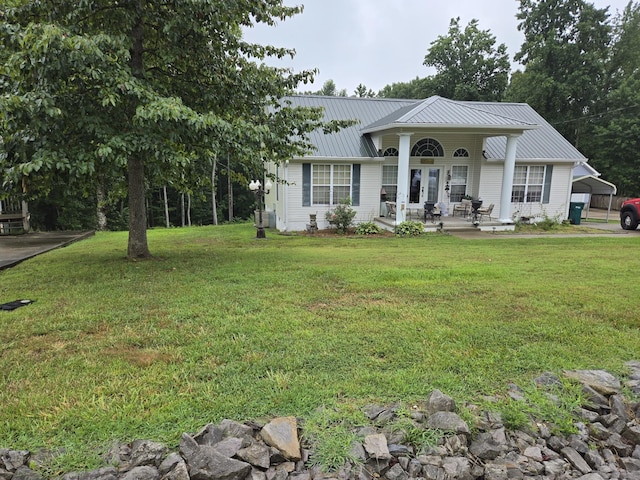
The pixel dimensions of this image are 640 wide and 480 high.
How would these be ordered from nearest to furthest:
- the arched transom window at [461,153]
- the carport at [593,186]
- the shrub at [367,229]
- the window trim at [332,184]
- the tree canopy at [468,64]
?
the shrub at [367,229] → the window trim at [332,184] → the arched transom window at [461,153] → the carport at [593,186] → the tree canopy at [468,64]

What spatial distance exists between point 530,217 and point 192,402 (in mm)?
16067

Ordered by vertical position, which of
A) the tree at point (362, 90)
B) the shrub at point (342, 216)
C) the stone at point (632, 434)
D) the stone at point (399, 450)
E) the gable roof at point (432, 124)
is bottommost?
the stone at point (632, 434)

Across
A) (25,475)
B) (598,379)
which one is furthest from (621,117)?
(25,475)

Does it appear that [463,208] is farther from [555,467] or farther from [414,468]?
[414,468]

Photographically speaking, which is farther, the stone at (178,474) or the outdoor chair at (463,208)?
the outdoor chair at (463,208)

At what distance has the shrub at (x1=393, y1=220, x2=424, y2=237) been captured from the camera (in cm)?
1304

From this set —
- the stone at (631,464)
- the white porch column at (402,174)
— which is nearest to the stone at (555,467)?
the stone at (631,464)

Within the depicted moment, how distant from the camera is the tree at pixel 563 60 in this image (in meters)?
28.7

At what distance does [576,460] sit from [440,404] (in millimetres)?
901

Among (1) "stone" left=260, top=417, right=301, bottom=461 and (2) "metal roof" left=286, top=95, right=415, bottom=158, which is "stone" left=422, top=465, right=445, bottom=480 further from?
(2) "metal roof" left=286, top=95, right=415, bottom=158

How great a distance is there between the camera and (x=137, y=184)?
25.3 feet

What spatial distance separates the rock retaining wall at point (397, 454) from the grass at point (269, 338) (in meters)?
0.15

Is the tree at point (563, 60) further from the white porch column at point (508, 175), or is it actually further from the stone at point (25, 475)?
the stone at point (25, 475)

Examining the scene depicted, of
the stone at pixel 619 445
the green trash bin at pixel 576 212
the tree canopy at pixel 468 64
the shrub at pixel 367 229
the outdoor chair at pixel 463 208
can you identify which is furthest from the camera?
the tree canopy at pixel 468 64
